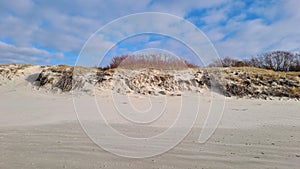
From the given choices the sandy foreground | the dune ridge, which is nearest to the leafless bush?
the dune ridge

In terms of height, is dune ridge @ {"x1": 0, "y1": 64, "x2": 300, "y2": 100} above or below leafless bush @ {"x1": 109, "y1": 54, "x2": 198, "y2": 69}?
below

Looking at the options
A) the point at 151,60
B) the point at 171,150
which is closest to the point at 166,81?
the point at 151,60

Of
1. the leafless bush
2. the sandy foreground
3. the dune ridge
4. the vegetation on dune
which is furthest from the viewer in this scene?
the vegetation on dune

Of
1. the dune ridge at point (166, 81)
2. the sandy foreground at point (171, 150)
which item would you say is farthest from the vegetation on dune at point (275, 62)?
the sandy foreground at point (171, 150)

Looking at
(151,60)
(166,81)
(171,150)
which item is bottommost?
(171,150)

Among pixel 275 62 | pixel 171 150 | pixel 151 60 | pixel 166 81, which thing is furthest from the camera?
pixel 275 62

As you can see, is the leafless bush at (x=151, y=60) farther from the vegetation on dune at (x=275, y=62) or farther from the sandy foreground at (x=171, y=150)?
the vegetation on dune at (x=275, y=62)

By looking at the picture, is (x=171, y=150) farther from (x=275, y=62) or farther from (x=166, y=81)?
(x=275, y=62)

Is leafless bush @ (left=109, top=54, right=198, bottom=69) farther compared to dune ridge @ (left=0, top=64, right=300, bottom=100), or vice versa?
dune ridge @ (left=0, top=64, right=300, bottom=100)

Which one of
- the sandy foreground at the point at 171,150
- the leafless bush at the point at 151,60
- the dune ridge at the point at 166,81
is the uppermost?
the leafless bush at the point at 151,60

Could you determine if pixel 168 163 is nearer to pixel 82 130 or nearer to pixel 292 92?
pixel 82 130

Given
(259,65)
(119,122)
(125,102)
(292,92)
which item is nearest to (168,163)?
(119,122)

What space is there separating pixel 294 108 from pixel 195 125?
5628 mm

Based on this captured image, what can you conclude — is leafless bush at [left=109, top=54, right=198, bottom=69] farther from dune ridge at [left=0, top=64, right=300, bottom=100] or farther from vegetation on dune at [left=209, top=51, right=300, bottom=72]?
vegetation on dune at [left=209, top=51, right=300, bottom=72]
